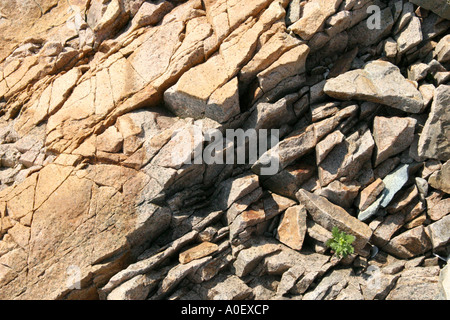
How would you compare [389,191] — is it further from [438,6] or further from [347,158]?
[438,6]

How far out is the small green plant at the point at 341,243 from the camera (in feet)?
51.3

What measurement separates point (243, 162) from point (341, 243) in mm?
5517

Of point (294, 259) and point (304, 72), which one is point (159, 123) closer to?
point (304, 72)

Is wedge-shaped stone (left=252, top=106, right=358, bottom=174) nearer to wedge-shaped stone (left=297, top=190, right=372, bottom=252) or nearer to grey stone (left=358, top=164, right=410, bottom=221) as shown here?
wedge-shaped stone (left=297, top=190, right=372, bottom=252)

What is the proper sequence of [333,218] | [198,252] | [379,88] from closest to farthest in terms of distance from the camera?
1. [198,252]
2. [333,218]
3. [379,88]

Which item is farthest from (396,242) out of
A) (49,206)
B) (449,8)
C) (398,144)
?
(49,206)

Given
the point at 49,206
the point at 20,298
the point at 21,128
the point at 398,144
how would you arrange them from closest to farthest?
the point at 20,298 → the point at 49,206 → the point at 398,144 → the point at 21,128

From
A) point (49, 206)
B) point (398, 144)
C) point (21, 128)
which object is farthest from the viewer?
point (21, 128)

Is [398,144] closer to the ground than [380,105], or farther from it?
closer to the ground

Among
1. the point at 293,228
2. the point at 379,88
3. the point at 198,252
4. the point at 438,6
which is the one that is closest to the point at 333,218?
the point at 293,228

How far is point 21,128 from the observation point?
18594 millimetres

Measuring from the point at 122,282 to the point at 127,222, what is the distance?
94.2 inches

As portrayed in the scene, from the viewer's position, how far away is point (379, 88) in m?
17.0

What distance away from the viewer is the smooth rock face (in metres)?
16.8
